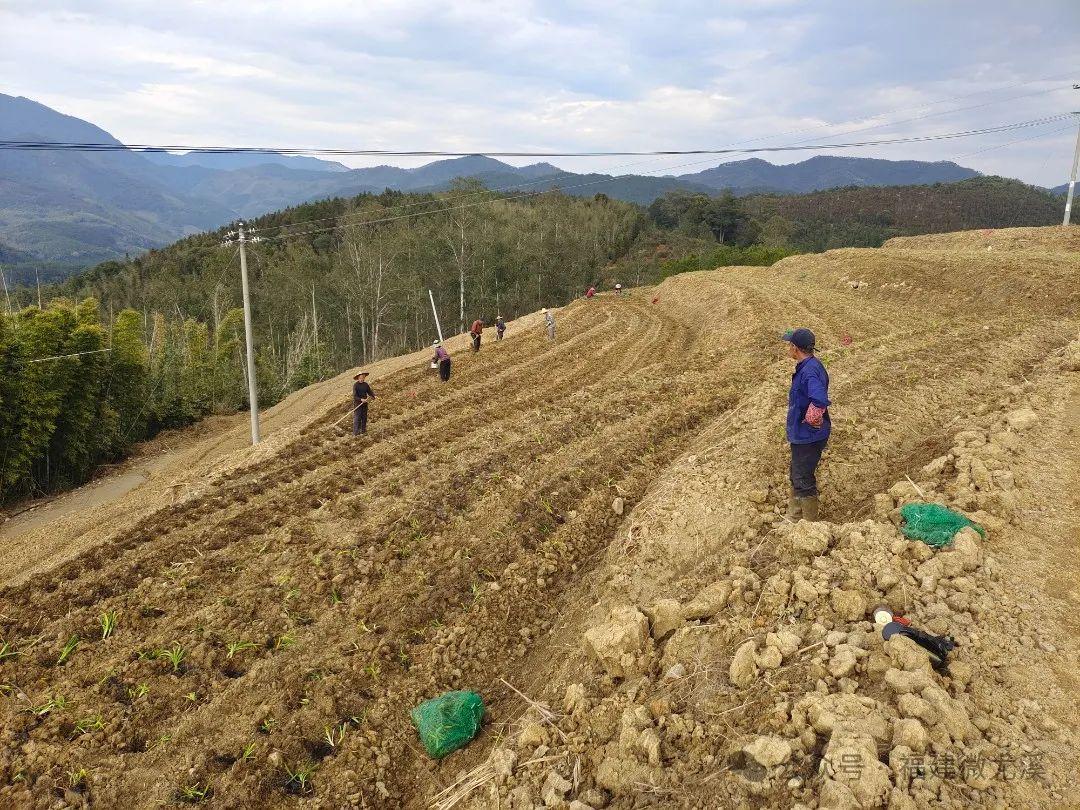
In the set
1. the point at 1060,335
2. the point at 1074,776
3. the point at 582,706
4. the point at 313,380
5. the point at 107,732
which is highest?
the point at 1060,335

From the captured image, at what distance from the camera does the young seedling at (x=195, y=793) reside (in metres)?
4.13

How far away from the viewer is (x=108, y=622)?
5977mm

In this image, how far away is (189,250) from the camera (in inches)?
2515

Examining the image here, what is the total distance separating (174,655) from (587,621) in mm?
3749

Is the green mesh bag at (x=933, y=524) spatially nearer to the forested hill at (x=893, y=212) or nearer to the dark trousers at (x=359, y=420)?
the dark trousers at (x=359, y=420)

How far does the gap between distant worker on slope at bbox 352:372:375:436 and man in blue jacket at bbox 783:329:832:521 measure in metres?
8.22

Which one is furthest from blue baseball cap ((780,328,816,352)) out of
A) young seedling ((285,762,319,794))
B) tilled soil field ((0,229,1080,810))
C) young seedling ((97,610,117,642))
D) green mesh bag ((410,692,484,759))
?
young seedling ((97,610,117,642))

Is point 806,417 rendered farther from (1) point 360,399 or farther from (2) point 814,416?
(1) point 360,399

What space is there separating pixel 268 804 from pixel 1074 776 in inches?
179

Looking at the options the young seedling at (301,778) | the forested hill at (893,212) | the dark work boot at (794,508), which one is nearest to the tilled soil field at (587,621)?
the young seedling at (301,778)

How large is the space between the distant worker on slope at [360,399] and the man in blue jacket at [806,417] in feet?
27.0

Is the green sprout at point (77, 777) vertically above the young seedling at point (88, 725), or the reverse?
the young seedling at point (88, 725)

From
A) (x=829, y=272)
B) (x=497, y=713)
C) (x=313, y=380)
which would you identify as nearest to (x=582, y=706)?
(x=497, y=713)

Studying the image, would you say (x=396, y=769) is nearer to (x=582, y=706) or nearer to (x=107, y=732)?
(x=582, y=706)
